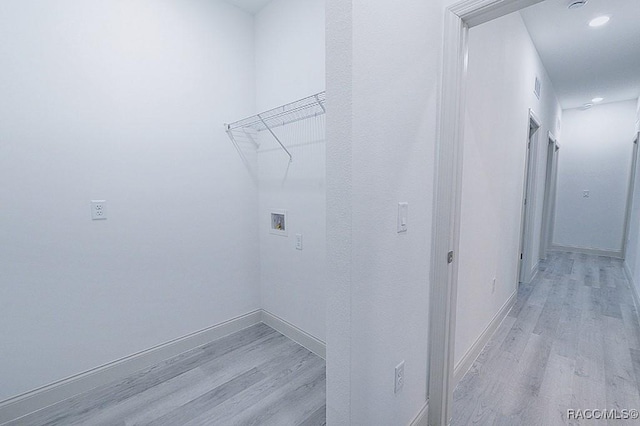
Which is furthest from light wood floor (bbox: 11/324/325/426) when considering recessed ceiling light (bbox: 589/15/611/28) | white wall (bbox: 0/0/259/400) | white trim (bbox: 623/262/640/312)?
recessed ceiling light (bbox: 589/15/611/28)

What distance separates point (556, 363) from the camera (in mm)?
2104

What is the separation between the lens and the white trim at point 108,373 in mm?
1608

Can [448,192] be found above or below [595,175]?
below

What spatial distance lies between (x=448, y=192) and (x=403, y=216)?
34 cm

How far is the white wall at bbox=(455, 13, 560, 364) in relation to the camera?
1839mm

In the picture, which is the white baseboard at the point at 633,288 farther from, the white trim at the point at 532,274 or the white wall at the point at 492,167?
the white wall at the point at 492,167

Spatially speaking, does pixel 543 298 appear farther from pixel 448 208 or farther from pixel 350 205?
pixel 350 205

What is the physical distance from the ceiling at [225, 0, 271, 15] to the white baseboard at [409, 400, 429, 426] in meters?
3.01

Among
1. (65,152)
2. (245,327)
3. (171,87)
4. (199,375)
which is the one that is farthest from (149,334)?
(171,87)

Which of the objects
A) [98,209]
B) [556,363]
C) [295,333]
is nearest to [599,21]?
[556,363]

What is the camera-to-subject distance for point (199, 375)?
6.54ft

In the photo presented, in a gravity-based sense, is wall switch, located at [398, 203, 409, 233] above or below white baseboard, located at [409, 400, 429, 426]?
above

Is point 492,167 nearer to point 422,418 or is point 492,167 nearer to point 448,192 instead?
point 448,192

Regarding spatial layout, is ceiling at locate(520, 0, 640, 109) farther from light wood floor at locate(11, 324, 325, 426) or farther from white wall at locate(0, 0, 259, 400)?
light wood floor at locate(11, 324, 325, 426)
